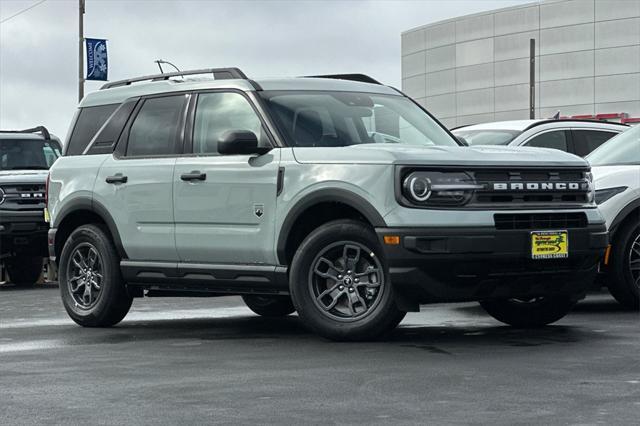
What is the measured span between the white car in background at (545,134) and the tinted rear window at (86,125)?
5.03m

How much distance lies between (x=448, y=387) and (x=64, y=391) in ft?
6.72

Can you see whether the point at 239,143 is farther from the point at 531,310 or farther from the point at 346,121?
the point at 531,310

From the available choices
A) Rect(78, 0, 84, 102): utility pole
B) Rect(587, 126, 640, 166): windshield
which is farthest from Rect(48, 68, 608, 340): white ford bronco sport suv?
Rect(78, 0, 84, 102): utility pole

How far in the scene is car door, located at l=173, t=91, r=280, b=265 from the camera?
9828 mm

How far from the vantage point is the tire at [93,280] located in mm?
11086

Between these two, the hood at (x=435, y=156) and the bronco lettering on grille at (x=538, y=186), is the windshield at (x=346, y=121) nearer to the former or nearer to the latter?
the hood at (x=435, y=156)

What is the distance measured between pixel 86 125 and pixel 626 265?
4.69 metres

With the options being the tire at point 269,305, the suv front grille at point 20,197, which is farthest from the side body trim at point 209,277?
the suv front grille at point 20,197

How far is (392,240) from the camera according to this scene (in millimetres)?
8992

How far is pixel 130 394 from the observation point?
7.25 meters

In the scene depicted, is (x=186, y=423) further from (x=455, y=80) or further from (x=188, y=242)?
(x=455, y=80)

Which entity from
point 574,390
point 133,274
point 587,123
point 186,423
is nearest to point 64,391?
point 186,423

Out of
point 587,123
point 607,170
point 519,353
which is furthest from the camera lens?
point 587,123

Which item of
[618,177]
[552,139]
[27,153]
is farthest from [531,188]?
[27,153]
